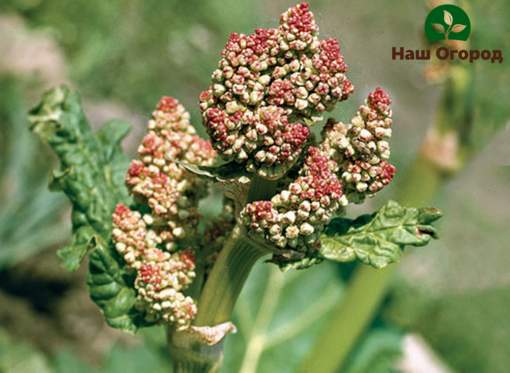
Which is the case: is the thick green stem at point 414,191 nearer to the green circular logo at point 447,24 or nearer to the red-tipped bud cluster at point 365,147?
the green circular logo at point 447,24

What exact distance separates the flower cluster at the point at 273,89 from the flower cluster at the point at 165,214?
20 cm

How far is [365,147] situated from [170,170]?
37 centimetres

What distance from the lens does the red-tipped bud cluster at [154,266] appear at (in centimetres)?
137

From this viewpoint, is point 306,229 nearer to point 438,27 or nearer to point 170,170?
point 170,170

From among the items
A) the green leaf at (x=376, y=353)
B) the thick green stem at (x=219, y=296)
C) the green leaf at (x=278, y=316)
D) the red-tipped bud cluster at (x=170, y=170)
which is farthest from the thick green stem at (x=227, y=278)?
the green leaf at (x=376, y=353)

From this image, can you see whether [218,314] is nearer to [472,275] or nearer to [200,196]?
[200,196]

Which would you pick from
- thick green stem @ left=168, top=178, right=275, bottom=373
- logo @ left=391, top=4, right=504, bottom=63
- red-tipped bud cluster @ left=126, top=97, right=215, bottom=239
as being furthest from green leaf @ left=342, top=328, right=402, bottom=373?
red-tipped bud cluster @ left=126, top=97, right=215, bottom=239

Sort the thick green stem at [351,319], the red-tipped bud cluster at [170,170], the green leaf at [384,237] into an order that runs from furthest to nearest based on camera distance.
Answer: the thick green stem at [351,319] < the red-tipped bud cluster at [170,170] < the green leaf at [384,237]

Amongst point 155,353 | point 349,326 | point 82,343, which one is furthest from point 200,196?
point 82,343

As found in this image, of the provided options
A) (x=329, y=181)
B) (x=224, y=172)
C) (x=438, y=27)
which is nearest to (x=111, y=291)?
(x=224, y=172)

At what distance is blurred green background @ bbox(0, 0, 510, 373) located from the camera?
2.71 meters

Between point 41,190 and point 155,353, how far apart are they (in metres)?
1.11

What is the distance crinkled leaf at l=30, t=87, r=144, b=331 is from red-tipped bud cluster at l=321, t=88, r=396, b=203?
0.45m

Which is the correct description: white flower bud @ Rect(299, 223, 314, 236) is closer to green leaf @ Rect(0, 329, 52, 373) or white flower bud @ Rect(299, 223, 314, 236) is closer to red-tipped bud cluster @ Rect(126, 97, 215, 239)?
red-tipped bud cluster @ Rect(126, 97, 215, 239)
